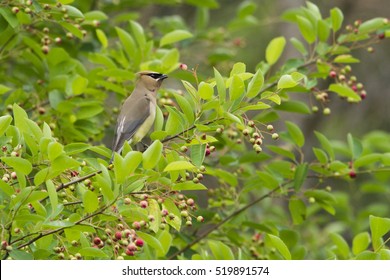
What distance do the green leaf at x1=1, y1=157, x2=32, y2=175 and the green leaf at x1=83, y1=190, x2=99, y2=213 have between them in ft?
0.81

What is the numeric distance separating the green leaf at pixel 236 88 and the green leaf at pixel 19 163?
887mm

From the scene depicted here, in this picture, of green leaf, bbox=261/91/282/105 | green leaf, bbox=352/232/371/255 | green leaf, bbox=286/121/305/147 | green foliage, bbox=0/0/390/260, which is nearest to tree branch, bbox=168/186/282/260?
green foliage, bbox=0/0/390/260

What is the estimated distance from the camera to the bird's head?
15.9 feet

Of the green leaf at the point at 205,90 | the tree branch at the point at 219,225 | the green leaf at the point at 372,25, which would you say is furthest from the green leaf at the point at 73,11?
the green leaf at the point at 372,25

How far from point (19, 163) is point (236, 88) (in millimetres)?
947

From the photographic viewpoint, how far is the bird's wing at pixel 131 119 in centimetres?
473

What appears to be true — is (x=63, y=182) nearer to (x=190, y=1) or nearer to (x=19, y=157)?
(x=19, y=157)

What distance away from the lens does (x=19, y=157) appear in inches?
129

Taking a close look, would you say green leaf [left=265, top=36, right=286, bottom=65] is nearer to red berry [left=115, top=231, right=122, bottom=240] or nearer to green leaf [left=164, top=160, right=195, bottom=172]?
green leaf [left=164, top=160, right=195, bottom=172]

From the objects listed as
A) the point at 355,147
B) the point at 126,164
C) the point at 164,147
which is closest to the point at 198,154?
the point at 164,147

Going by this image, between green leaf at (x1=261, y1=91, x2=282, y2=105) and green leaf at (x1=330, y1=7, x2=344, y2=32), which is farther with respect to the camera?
green leaf at (x1=330, y1=7, x2=344, y2=32)

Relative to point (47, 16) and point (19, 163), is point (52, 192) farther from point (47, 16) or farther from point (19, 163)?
point (47, 16)

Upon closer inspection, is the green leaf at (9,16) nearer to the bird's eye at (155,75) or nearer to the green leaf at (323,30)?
the bird's eye at (155,75)

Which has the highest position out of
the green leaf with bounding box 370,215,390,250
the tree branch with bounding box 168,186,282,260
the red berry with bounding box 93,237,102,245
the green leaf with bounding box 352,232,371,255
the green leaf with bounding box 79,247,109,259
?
the green leaf with bounding box 79,247,109,259
